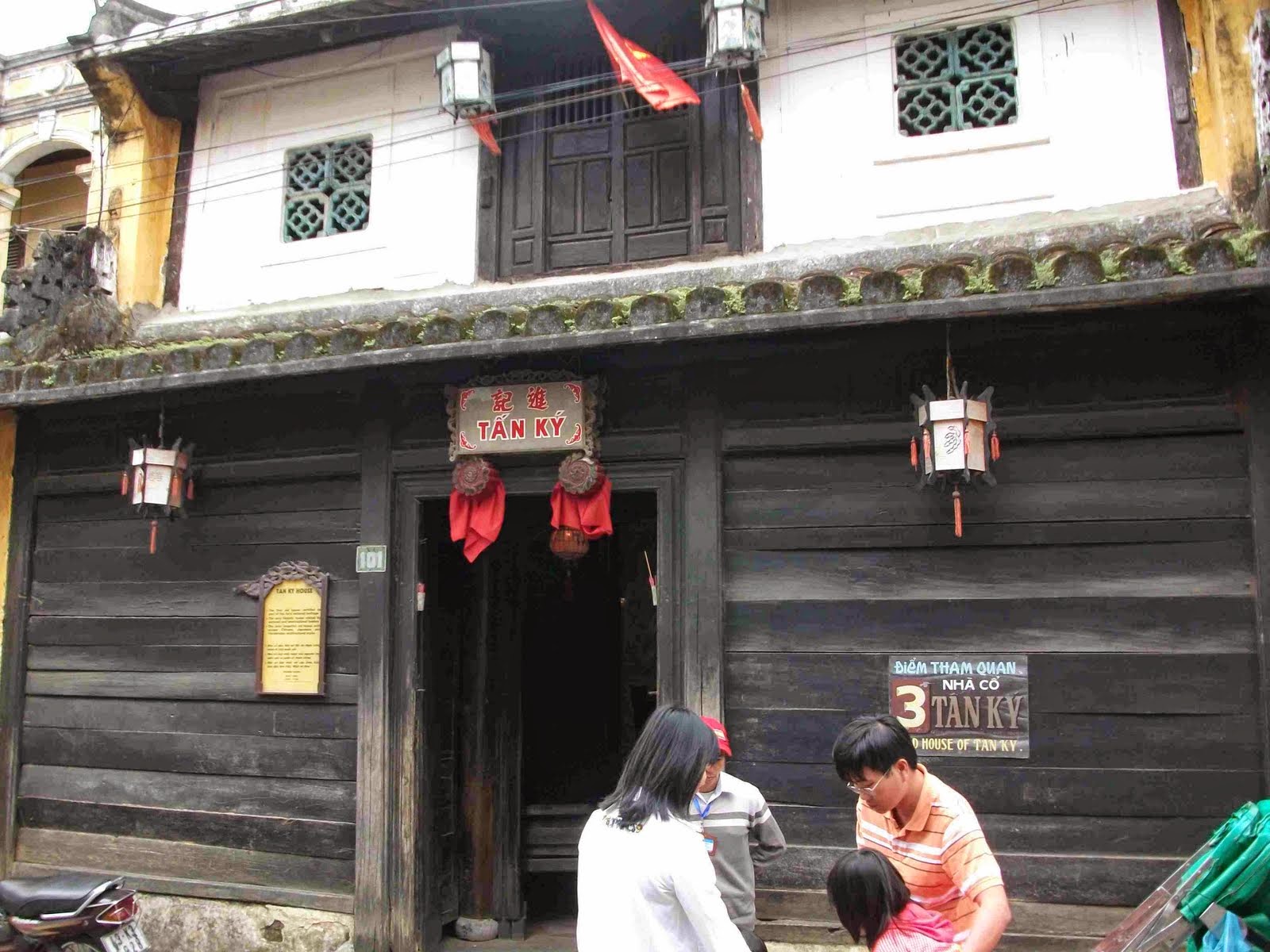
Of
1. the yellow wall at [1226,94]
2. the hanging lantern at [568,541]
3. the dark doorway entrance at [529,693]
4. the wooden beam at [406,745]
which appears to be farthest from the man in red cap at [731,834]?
the yellow wall at [1226,94]

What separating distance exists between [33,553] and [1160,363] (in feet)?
25.5

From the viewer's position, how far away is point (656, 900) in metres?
2.79

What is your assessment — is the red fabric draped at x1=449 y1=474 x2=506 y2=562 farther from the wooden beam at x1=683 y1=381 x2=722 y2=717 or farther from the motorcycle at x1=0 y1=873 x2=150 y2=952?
the motorcycle at x1=0 y1=873 x2=150 y2=952

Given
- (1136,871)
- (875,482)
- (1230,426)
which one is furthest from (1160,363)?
(1136,871)

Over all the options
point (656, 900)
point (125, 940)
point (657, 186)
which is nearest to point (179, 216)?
point (657, 186)

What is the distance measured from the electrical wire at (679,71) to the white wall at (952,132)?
0.01 meters

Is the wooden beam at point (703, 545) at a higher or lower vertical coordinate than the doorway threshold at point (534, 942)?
higher

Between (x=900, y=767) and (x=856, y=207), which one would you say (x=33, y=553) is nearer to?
(x=856, y=207)

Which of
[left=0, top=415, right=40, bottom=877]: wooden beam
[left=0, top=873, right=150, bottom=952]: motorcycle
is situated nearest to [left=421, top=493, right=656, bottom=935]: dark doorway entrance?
[left=0, top=873, right=150, bottom=952]: motorcycle

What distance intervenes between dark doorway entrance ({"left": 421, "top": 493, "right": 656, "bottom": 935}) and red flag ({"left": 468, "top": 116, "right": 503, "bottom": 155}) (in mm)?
2446

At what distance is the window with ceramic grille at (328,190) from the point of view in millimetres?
7914

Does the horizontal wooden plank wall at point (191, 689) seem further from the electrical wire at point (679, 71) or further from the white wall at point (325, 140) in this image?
the electrical wire at point (679, 71)

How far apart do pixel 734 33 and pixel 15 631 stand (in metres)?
6.68

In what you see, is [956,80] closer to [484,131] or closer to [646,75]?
[646,75]
